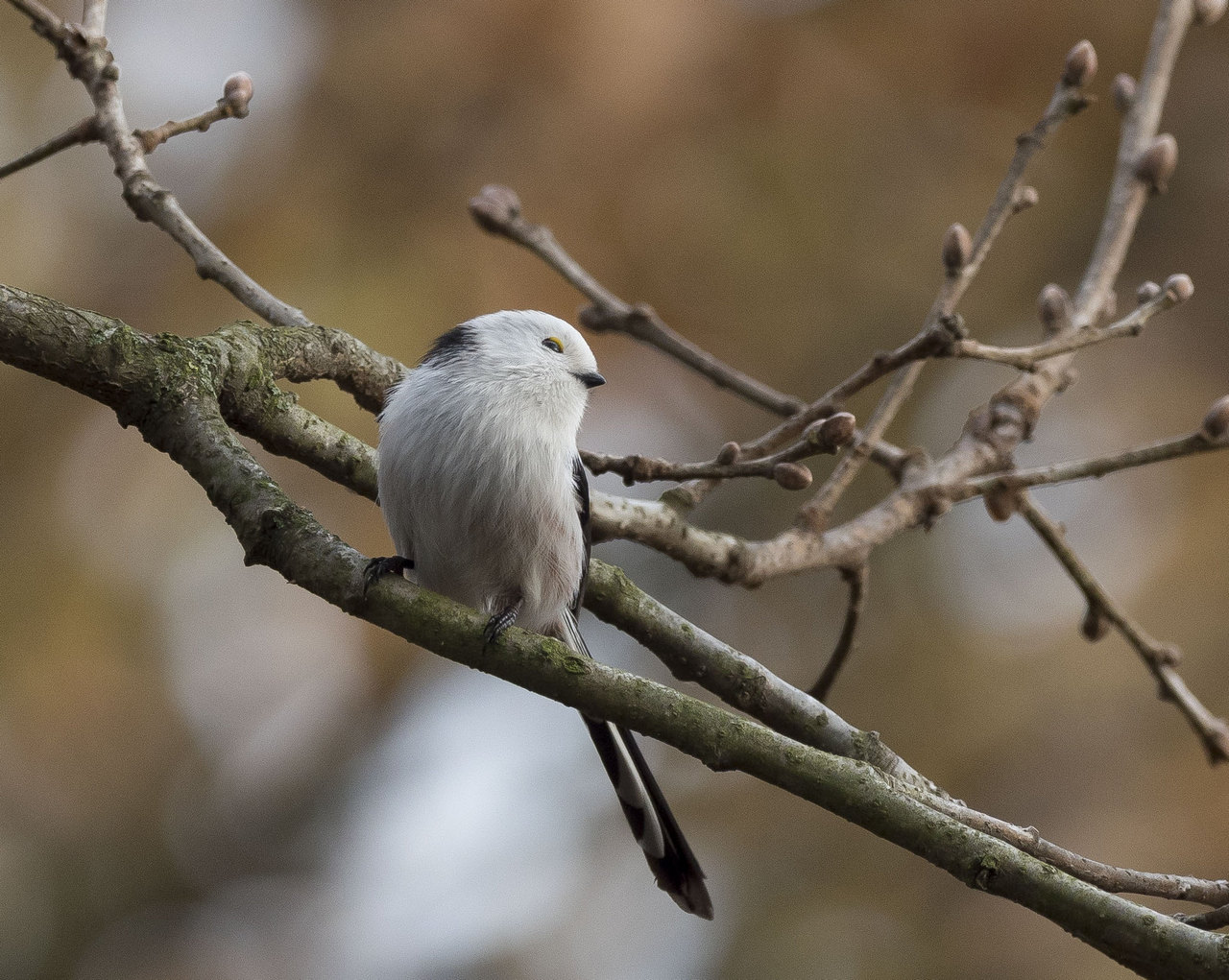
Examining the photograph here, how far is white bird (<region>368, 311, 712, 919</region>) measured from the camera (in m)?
2.52

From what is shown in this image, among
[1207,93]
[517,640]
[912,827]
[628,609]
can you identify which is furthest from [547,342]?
[1207,93]

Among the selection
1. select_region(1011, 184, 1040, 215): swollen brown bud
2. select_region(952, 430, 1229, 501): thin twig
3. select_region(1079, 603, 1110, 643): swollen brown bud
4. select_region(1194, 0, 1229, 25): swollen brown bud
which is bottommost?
select_region(1079, 603, 1110, 643): swollen brown bud

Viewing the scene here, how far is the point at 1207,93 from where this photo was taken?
560cm

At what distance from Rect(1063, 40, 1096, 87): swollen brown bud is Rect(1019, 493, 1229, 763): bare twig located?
3.76ft

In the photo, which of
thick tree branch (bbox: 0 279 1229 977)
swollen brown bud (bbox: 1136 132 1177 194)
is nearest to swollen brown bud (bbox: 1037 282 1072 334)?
swollen brown bud (bbox: 1136 132 1177 194)

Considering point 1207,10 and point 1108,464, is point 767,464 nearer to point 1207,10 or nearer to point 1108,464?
point 1108,464

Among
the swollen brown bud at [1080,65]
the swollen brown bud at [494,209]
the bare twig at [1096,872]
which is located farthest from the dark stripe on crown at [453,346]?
the swollen brown bud at [1080,65]

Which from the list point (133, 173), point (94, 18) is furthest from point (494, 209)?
point (94, 18)

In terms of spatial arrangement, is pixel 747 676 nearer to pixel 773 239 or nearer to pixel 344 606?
pixel 344 606

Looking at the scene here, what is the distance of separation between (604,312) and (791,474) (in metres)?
1.22

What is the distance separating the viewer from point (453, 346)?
2939 millimetres

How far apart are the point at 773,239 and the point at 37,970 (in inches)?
184

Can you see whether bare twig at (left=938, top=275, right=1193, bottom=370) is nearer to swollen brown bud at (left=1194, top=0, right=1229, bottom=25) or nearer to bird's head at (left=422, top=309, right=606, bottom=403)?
bird's head at (left=422, top=309, right=606, bottom=403)

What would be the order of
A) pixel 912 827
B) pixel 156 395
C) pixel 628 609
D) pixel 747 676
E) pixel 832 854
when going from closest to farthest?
pixel 912 827, pixel 156 395, pixel 747 676, pixel 628 609, pixel 832 854
